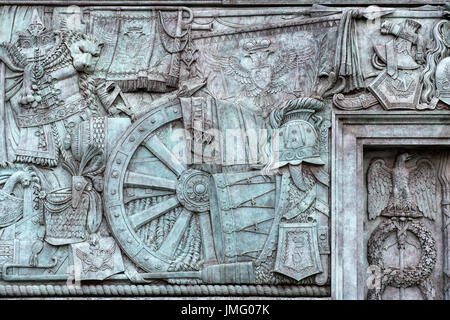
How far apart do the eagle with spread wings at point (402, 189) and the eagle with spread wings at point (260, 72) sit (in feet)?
3.95

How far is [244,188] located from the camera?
11914 mm

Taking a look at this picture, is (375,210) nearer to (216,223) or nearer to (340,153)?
(340,153)

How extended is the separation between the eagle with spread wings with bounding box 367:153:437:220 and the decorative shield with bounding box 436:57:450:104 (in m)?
0.67

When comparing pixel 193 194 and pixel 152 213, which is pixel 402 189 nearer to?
pixel 193 194

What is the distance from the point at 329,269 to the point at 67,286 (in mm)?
2440

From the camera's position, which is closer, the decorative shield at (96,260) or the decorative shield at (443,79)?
the decorative shield at (96,260)

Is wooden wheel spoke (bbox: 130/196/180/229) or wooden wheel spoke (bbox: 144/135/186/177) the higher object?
wooden wheel spoke (bbox: 144/135/186/177)

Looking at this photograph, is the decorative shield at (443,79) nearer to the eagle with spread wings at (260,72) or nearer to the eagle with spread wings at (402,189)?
the eagle with spread wings at (402,189)

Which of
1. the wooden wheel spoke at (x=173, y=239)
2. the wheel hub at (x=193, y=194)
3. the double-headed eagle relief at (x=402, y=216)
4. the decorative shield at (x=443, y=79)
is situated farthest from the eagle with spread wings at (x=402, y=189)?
the wooden wheel spoke at (x=173, y=239)

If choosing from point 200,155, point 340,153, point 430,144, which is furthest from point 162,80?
point 430,144

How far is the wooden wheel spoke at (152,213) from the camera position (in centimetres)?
1194

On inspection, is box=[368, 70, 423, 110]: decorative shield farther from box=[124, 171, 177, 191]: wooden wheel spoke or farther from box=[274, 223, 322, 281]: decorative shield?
box=[124, 171, 177, 191]: wooden wheel spoke

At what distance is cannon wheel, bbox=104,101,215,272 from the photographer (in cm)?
1189

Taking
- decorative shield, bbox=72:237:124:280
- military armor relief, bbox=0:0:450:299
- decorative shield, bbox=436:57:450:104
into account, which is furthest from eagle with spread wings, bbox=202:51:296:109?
decorative shield, bbox=72:237:124:280
